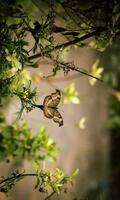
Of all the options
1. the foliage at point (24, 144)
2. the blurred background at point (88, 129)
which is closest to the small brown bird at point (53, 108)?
the foliage at point (24, 144)

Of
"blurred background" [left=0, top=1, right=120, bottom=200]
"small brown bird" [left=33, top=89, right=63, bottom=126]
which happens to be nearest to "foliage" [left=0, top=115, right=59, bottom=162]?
"blurred background" [left=0, top=1, right=120, bottom=200]

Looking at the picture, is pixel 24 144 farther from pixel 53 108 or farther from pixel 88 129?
pixel 88 129

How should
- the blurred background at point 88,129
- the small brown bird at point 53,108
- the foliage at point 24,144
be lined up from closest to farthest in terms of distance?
the small brown bird at point 53,108, the foliage at point 24,144, the blurred background at point 88,129

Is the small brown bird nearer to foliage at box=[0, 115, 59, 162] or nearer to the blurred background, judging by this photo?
foliage at box=[0, 115, 59, 162]

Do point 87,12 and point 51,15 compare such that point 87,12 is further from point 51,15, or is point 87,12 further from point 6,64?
point 6,64

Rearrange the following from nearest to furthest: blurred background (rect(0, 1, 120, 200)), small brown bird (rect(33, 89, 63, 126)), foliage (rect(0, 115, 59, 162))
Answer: small brown bird (rect(33, 89, 63, 126)) < foliage (rect(0, 115, 59, 162)) < blurred background (rect(0, 1, 120, 200))

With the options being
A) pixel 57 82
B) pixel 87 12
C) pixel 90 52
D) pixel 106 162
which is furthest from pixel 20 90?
pixel 106 162

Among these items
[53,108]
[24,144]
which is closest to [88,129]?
[24,144]

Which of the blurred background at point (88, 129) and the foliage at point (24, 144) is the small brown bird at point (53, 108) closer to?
the foliage at point (24, 144)
